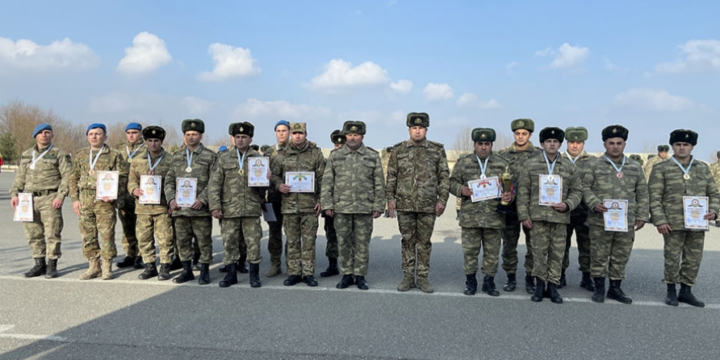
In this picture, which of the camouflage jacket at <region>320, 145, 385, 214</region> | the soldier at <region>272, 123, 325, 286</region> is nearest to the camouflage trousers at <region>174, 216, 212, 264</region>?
the soldier at <region>272, 123, 325, 286</region>

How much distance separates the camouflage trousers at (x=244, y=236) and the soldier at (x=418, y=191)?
1884 mm

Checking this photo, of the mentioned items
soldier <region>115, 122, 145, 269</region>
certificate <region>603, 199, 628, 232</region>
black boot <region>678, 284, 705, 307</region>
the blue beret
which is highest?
the blue beret

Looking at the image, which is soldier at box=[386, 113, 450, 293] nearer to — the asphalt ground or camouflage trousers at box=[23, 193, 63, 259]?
the asphalt ground

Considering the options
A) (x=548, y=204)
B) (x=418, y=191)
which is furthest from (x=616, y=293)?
(x=418, y=191)

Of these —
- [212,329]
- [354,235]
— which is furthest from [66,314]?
[354,235]

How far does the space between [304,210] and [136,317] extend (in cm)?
238

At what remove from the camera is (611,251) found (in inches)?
209

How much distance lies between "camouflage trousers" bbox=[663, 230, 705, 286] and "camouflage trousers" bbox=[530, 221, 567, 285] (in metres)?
1.30

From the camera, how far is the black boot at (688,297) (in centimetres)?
500

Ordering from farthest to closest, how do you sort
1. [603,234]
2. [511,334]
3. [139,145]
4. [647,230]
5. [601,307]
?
[647,230] < [139,145] < [603,234] < [601,307] < [511,334]

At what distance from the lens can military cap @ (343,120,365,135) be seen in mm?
5707

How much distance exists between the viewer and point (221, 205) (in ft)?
19.1

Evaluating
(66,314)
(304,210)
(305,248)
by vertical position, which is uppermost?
(304,210)

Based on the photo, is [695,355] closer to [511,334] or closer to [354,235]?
[511,334]
